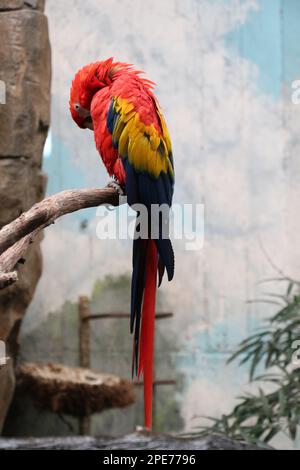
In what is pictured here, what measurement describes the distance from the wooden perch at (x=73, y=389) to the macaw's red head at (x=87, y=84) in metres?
0.85

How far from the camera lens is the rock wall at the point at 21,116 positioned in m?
1.28

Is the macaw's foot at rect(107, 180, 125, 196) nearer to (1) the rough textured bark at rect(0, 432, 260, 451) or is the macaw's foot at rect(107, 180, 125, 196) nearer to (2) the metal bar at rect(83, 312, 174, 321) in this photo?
(1) the rough textured bark at rect(0, 432, 260, 451)

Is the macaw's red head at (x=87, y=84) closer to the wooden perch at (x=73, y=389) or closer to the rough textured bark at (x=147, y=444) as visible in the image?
the rough textured bark at (x=147, y=444)

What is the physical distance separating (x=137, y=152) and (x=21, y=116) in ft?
2.15

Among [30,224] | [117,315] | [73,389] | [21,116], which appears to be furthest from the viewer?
[117,315]

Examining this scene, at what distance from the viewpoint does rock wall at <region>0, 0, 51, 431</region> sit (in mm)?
1282

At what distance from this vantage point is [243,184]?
62.5 inches

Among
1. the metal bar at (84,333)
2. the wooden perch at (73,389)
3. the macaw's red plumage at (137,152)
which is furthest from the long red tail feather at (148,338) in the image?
the metal bar at (84,333)

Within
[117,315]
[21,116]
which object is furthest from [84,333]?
[21,116]

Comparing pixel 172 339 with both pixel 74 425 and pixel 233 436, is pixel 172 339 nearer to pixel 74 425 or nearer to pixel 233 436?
pixel 74 425

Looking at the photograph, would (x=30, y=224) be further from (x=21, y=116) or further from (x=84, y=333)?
(x=84, y=333)

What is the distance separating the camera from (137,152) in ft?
2.38

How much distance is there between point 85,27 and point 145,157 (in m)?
0.50

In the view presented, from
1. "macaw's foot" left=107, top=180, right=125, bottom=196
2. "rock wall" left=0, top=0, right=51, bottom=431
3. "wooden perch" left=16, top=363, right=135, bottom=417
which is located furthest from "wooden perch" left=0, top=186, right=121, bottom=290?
"wooden perch" left=16, top=363, right=135, bottom=417
